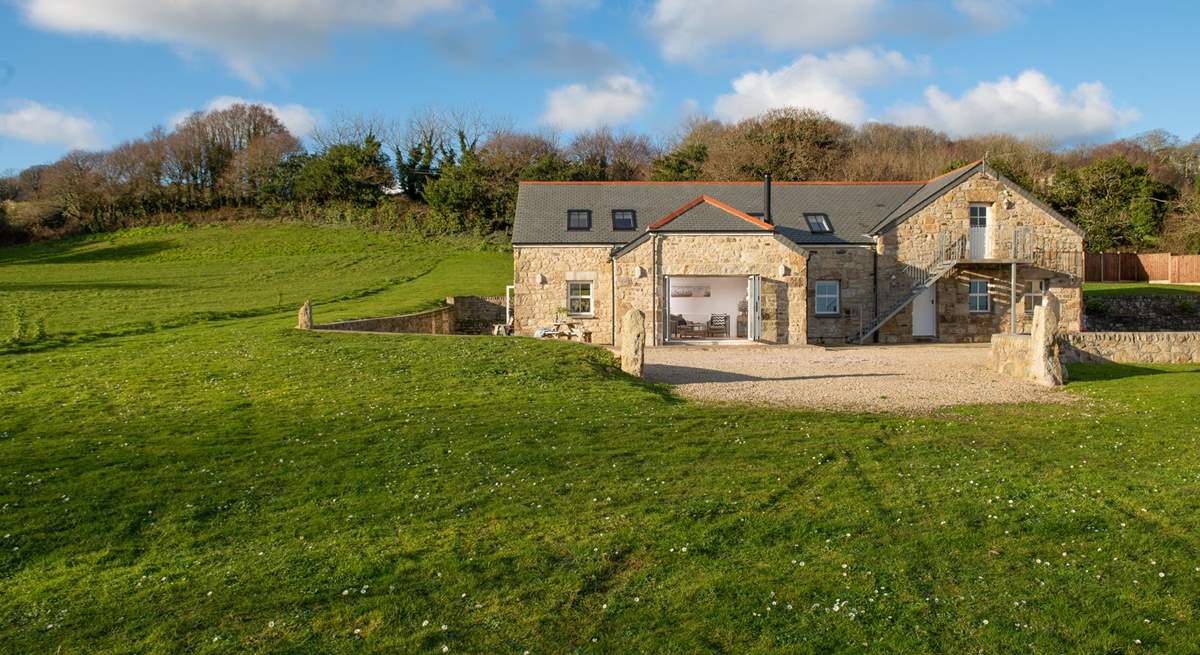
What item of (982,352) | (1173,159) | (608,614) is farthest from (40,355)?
(1173,159)

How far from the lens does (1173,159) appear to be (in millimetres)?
66938

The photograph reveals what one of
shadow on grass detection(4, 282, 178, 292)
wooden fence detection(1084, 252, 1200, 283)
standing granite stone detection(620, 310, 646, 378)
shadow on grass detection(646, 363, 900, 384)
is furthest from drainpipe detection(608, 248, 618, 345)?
wooden fence detection(1084, 252, 1200, 283)

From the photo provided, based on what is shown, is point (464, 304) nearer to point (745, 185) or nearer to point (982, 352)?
point (745, 185)

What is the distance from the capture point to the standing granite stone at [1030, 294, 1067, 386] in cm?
1688

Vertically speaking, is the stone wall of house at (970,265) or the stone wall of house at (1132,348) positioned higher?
the stone wall of house at (970,265)

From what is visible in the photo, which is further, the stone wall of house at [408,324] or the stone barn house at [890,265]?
the stone barn house at [890,265]

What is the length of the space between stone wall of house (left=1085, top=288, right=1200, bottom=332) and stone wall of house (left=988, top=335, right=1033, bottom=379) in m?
20.1

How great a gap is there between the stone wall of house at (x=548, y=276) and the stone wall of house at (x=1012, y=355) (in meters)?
13.3

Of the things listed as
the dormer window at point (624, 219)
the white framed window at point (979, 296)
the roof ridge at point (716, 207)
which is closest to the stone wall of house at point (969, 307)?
the white framed window at point (979, 296)

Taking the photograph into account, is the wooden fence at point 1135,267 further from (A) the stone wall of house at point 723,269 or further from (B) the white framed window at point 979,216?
(A) the stone wall of house at point 723,269

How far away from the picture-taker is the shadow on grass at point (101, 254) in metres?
49.4

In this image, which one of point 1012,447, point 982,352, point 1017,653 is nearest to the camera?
point 1017,653

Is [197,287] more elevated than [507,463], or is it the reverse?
[197,287]

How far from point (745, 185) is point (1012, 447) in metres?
→ 23.5
